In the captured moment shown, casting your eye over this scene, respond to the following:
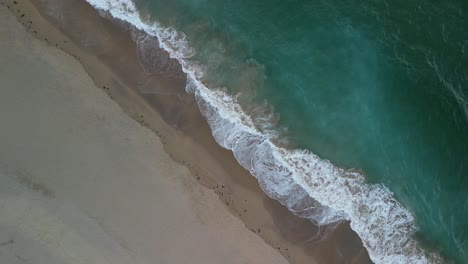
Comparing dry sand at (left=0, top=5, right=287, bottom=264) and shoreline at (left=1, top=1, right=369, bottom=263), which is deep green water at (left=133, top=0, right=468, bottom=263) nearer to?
shoreline at (left=1, top=1, right=369, bottom=263)

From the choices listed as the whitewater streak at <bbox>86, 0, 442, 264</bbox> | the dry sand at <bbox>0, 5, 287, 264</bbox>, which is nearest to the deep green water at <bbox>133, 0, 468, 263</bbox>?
the whitewater streak at <bbox>86, 0, 442, 264</bbox>

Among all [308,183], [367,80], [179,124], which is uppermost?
[367,80]

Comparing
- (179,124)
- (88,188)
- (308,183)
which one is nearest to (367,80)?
(308,183)

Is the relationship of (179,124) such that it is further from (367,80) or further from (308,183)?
(367,80)

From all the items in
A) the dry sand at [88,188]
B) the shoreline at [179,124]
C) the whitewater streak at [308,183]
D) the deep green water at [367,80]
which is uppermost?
the deep green water at [367,80]

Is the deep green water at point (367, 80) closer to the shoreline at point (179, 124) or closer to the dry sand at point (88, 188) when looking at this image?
the shoreline at point (179, 124)

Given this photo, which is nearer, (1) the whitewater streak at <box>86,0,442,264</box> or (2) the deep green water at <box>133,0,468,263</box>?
(1) the whitewater streak at <box>86,0,442,264</box>

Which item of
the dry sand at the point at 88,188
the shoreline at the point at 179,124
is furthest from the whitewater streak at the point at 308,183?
the dry sand at the point at 88,188
